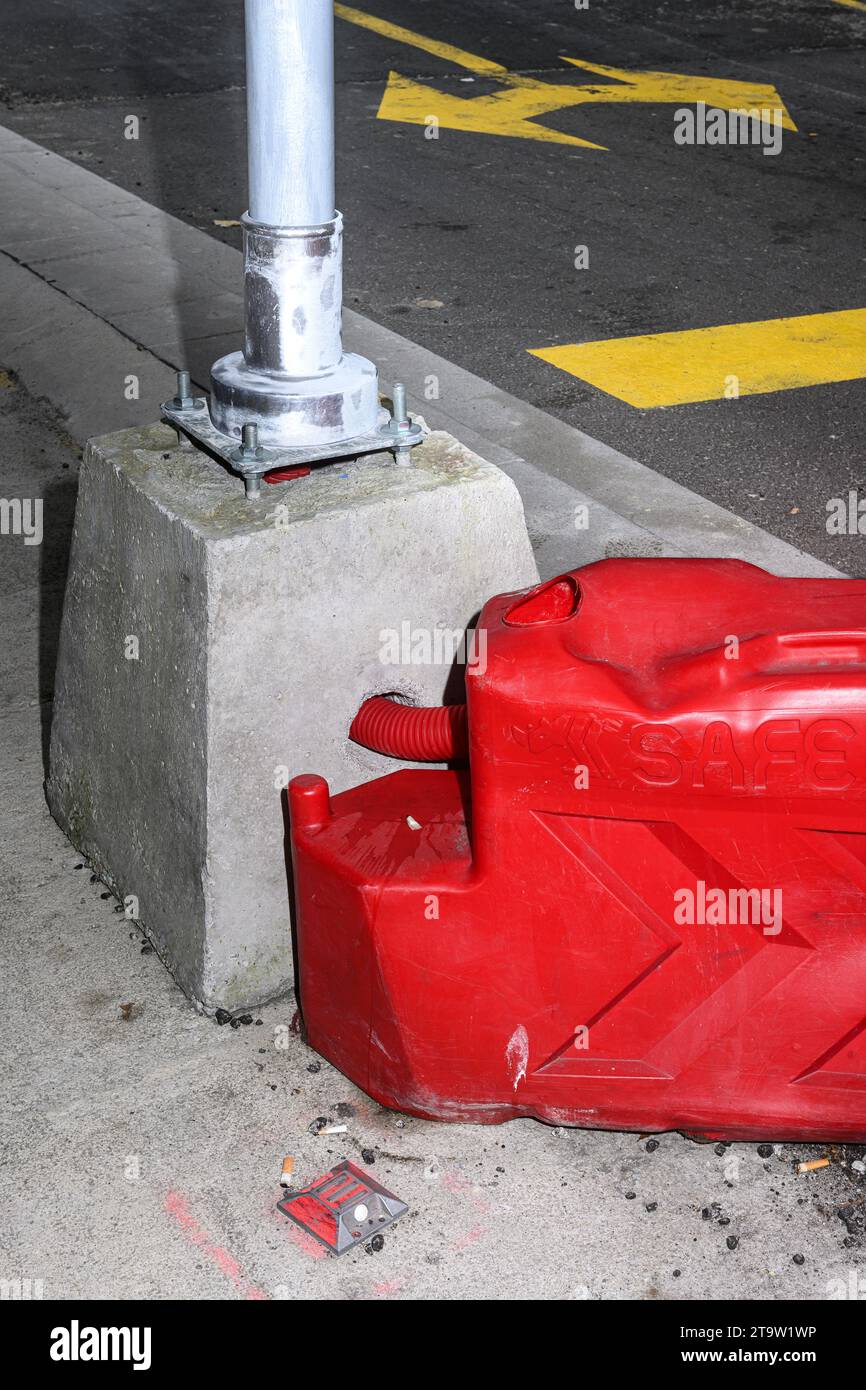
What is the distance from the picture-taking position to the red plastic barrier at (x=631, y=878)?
254cm

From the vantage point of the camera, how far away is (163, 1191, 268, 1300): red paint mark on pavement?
2.66 metres

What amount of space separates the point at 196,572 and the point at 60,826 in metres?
1.16

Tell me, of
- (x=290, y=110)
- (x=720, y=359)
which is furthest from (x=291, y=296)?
(x=720, y=359)

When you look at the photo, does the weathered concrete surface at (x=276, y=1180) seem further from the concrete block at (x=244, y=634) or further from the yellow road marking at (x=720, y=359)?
the yellow road marking at (x=720, y=359)

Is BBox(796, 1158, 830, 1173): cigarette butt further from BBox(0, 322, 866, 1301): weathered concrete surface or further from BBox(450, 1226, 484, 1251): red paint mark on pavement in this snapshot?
BBox(450, 1226, 484, 1251): red paint mark on pavement

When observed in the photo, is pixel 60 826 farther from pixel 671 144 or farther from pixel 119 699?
pixel 671 144

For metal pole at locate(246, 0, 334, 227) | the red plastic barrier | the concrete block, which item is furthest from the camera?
the concrete block

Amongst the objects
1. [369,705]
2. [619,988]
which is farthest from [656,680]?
[369,705]

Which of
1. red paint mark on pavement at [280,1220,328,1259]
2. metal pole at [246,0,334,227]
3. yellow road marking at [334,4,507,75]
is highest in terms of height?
metal pole at [246,0,334,227]

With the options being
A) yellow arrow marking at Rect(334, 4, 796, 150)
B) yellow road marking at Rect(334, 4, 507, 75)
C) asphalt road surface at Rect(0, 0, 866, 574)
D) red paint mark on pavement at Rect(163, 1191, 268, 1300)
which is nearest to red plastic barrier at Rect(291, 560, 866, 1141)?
red paint mark on pavement at Rect(163, 1191, 268, 1300)

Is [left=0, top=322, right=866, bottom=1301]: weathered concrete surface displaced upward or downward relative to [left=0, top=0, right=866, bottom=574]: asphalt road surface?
downward

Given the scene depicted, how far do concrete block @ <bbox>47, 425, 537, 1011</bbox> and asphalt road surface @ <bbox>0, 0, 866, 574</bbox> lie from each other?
254 cm

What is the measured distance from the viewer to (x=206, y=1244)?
2.74 m

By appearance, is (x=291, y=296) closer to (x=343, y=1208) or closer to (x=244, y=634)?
(x=244, y=634)
